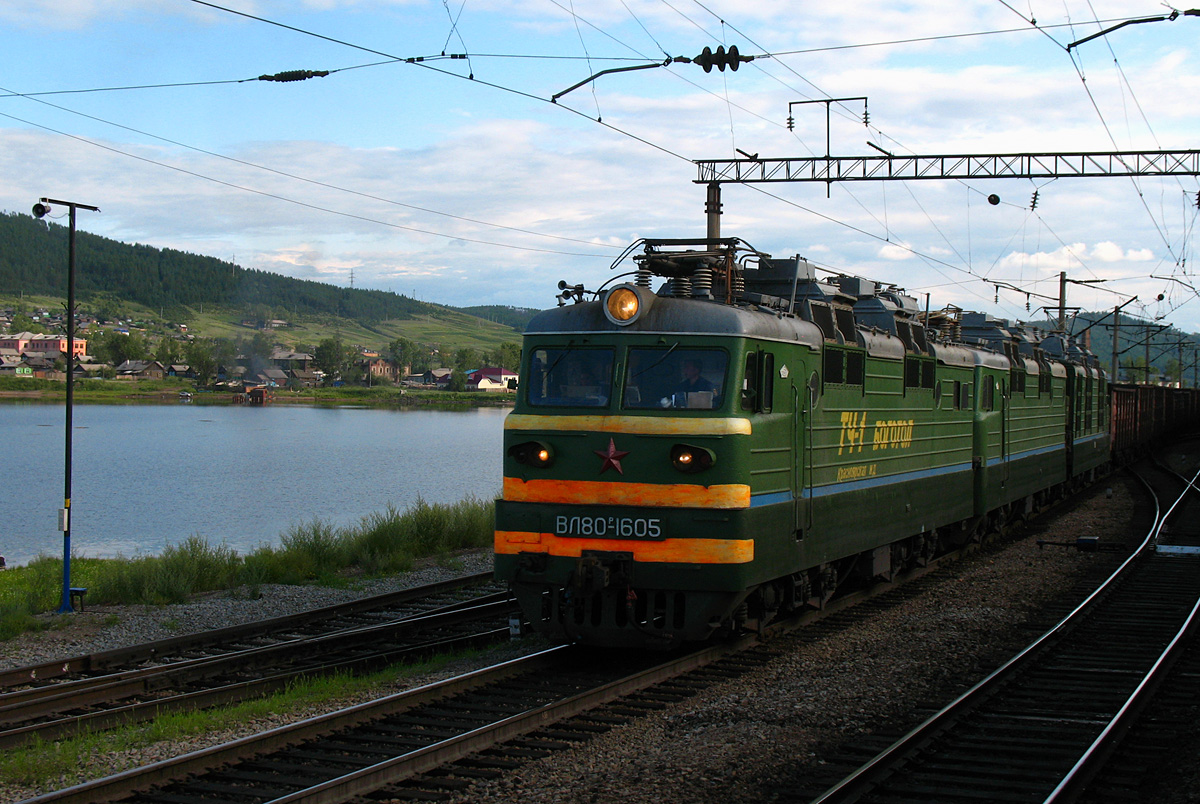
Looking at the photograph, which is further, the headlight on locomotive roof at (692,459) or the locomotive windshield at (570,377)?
the locomotive windshield at (570,377)

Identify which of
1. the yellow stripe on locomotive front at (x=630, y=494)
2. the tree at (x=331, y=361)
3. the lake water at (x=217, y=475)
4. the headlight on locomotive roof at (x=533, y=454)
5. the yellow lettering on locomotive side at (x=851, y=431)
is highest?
the tree at (x=331, y=361)

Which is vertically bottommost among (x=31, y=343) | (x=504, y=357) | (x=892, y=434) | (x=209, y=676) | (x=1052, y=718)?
(x=209, y=676)

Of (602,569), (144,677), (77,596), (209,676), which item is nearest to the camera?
(602,569)

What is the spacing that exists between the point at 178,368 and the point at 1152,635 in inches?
5485

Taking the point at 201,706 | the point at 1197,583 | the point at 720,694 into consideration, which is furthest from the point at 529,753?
the point at 1197,583

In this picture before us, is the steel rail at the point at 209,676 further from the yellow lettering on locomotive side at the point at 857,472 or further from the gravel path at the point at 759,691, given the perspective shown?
the yellow lettering on locomotive side at the point at 857,472

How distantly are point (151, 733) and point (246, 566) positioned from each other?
948 cm

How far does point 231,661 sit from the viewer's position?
10.1 m

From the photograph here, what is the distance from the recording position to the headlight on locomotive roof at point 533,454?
32.0 ft

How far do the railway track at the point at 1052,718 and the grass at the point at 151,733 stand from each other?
4.30 meters

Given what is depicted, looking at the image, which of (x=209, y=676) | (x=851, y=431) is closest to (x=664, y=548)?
(x=851, y=431)

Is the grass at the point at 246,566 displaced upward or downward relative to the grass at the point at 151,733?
downward

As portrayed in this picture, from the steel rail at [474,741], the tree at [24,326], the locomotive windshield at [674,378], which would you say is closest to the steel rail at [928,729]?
the steel rail at [474,741]

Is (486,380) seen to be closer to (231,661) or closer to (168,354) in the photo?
(168,354)
